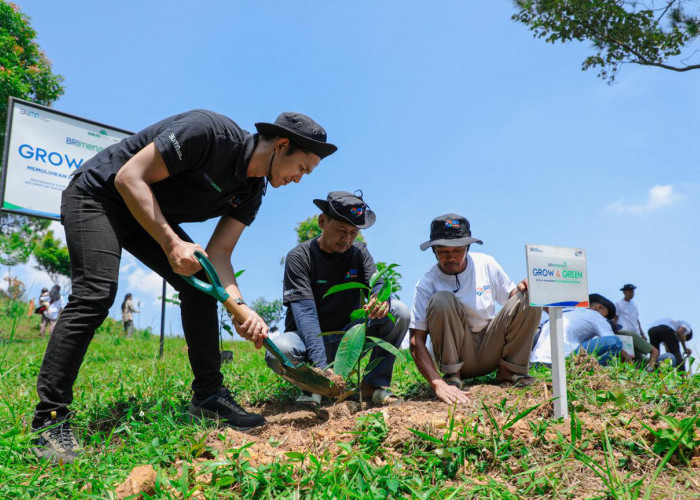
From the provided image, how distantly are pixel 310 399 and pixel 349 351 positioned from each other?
2.79 ft

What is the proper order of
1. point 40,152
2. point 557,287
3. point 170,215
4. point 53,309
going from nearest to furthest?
point 557,287
point 170,215
point 40,152
point 53,309

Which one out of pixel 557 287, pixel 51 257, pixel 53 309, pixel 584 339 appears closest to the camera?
pixel 557 287

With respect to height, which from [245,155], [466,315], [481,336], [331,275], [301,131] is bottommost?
[481,336]

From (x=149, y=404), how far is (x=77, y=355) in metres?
0.85

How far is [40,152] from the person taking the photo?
6348 millimetres

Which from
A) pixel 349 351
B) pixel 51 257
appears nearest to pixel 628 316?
pixel 349 351

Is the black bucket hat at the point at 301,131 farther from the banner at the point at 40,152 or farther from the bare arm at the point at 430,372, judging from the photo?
the banner at the point at 40,152

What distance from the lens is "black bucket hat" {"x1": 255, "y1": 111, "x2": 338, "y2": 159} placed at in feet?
7.54

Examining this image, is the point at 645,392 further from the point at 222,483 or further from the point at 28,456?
the point at 28,456

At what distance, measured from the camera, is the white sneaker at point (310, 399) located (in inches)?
118

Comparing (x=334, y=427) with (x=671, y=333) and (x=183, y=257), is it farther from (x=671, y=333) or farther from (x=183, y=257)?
(x=671, y=333)

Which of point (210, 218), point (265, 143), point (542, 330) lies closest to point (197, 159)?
point (265, 143)

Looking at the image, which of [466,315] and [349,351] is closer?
[349,351]

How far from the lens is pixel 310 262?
334 cm
